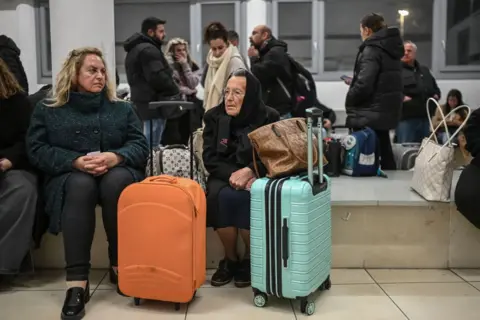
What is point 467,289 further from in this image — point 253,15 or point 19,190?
point 253,15

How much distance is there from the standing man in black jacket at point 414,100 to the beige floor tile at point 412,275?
2.73 metres

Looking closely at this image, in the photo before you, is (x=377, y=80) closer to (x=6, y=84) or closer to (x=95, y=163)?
(x=95, y=163)

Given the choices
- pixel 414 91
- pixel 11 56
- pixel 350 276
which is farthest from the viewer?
pixel 414 91

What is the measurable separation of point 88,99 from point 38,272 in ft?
3.22

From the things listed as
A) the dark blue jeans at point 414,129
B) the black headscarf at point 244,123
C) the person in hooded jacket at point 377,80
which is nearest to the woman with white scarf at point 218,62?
the person in hooded jacket at point 377,80

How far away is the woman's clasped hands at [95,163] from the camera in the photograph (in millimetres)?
2629

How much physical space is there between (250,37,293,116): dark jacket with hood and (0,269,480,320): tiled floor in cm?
172

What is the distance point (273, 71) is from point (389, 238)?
5.62 ft

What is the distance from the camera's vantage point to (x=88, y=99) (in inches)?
107

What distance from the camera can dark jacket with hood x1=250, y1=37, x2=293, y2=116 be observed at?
425 centimetres

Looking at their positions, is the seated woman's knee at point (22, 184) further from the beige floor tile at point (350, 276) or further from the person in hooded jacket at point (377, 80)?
the person in hooded jacket at point (377, 80)

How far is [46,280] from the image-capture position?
9.49 feet

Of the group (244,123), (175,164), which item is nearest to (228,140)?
(244,123)

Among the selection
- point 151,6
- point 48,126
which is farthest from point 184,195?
point 151,6
